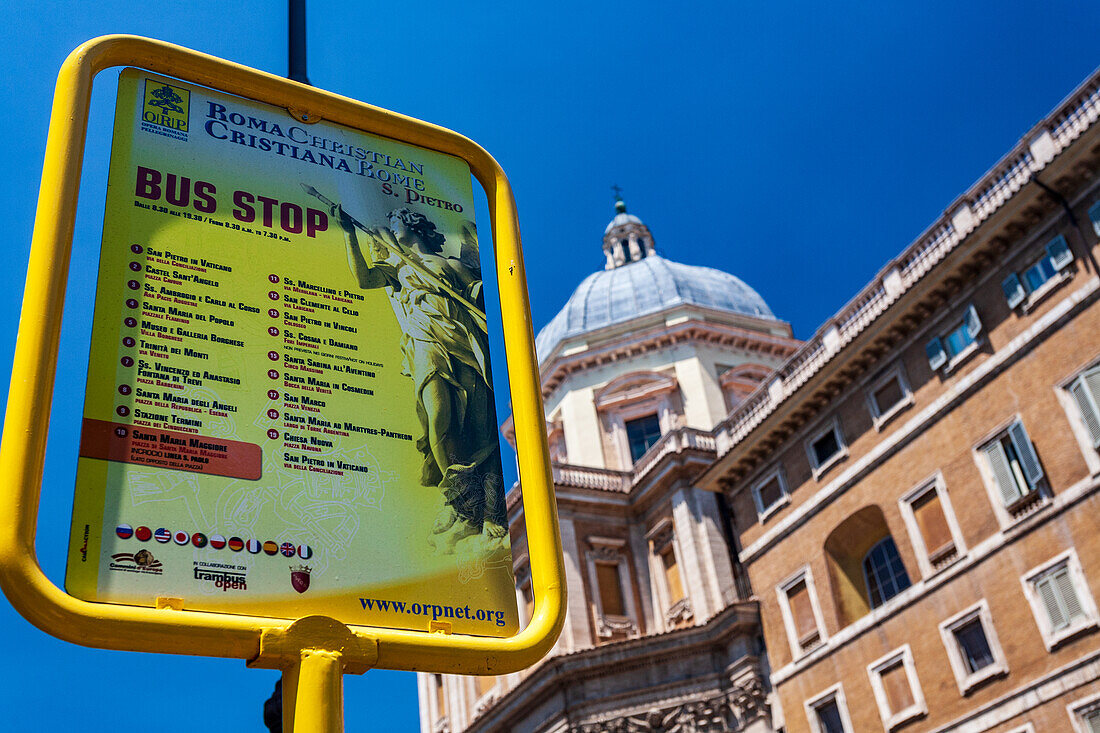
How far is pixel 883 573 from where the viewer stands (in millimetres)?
28422

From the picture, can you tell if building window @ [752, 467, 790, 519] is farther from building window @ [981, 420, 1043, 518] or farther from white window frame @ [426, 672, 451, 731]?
white window frame @ [426, 672, 451, 731]

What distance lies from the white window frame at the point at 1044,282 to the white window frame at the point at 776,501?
885 cm

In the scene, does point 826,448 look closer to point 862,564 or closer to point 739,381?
point 862,564

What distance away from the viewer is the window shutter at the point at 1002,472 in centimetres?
2405

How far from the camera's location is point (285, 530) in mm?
3059

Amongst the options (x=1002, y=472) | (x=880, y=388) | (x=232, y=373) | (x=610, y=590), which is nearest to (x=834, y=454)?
(x=880, y=388)

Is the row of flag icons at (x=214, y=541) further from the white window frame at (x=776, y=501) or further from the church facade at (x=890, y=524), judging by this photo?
the white window frame at (x=776, y=501)

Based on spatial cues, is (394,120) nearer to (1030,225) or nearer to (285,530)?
(285,530)

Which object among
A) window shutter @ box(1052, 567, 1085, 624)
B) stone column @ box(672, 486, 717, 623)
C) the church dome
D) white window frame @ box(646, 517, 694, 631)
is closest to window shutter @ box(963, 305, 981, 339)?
window shutter @ box(1052, 567, 1085, 624)

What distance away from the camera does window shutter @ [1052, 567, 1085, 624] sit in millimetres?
22062

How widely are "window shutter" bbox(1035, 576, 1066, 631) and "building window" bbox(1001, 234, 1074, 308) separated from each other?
6322 millimetres

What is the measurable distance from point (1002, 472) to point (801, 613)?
7.97 metres

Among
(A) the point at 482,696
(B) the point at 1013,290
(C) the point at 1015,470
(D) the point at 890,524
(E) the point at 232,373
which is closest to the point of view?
(E) the point at 232,373

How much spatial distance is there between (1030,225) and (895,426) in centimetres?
→ 601
